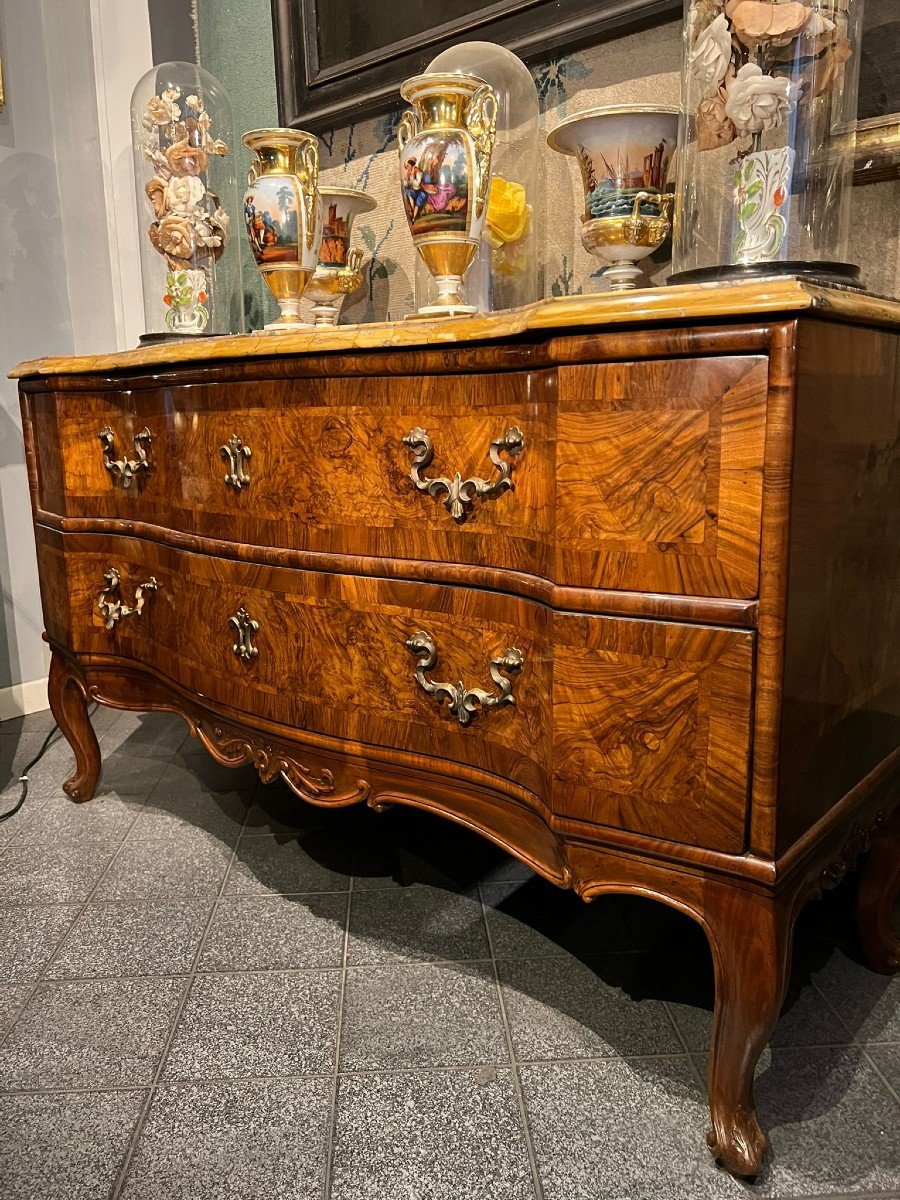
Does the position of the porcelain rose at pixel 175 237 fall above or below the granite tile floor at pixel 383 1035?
above

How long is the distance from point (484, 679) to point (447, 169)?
0.63m

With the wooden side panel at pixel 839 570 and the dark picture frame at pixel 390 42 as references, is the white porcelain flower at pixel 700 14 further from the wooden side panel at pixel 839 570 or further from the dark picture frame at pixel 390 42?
the wooden side panel at pixel 839 570

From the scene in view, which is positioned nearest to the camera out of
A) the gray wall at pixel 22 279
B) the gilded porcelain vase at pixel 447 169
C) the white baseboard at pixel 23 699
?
the gilded porcelain vase at pixel 447 169

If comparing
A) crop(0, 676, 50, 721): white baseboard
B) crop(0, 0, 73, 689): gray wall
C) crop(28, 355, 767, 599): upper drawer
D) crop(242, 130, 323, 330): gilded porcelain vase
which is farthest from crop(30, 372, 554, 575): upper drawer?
crop(0, 676, 50, 721): white baseboard

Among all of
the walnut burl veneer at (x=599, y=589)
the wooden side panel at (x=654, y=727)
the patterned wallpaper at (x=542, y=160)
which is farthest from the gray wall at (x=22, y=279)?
the wooden side panel at (x=654, y=727)

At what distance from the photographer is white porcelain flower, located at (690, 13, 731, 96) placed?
1053 millimetres

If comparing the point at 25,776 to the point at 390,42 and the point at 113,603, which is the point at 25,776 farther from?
the point at 390,42

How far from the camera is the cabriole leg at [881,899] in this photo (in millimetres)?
1260

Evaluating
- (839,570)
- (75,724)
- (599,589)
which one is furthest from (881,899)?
(75,724)

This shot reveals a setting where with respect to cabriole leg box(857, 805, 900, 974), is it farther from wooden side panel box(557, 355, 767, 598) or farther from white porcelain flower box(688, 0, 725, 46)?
white porcelain flower box(688, 0, 725, 46)

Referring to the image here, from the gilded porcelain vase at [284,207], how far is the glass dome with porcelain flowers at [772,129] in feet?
1.82

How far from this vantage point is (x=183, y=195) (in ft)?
6.10

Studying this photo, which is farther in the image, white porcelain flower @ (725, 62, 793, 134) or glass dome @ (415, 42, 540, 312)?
glass dome @ (415, 42, 540, 312)

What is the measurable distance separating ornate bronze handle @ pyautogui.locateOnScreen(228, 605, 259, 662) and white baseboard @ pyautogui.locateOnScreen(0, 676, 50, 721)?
148 cm
